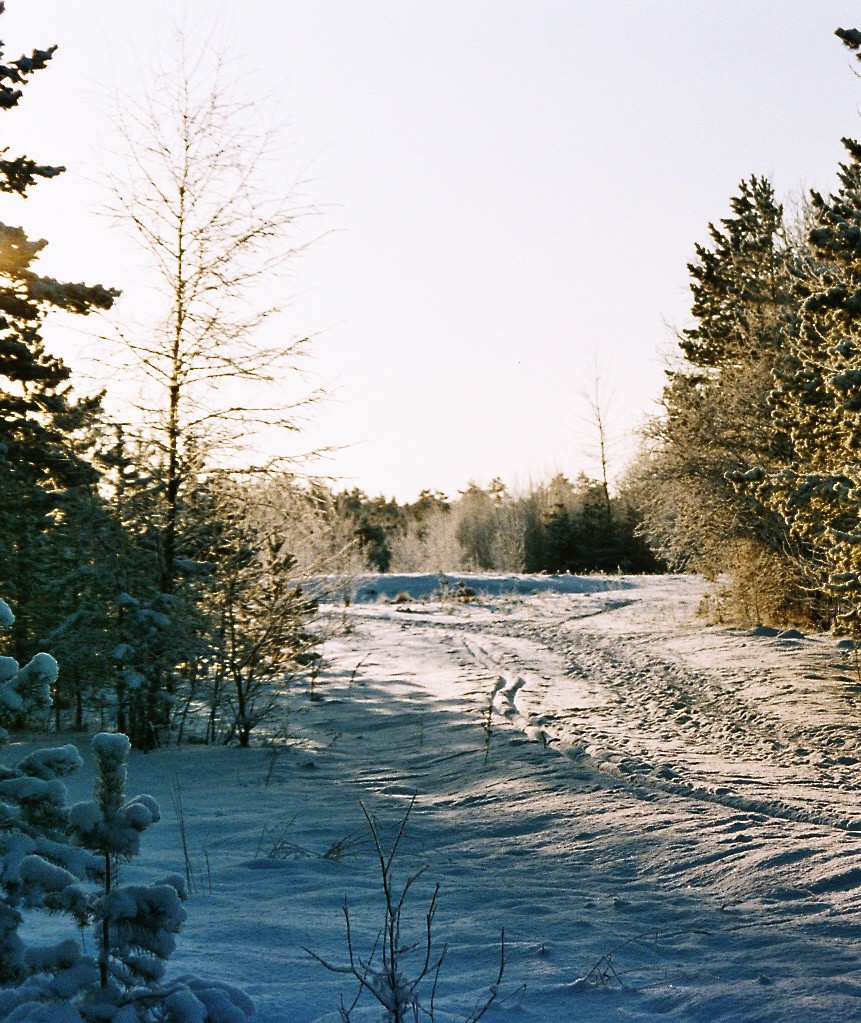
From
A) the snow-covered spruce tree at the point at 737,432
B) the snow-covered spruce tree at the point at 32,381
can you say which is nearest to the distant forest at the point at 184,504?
the snow-covered spruce tree at the point at 32,381

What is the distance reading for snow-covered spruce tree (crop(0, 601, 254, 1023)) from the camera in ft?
10.3

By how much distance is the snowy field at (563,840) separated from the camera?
4.10m

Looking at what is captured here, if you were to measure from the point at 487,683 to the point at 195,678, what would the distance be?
4668 millimetres

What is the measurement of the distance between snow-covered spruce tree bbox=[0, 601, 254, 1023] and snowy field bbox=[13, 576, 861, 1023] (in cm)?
58

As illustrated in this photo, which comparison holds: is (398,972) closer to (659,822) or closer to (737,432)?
(659,822)

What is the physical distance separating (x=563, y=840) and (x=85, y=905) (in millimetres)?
3974

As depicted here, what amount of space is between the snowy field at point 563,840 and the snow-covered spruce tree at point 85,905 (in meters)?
0.58

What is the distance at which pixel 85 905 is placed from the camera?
320 cm

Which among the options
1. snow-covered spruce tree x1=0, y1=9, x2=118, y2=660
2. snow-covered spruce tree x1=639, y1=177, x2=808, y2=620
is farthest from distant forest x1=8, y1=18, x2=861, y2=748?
snow-covered spruce tree x1=639, y1=177, x2=808, y2=620


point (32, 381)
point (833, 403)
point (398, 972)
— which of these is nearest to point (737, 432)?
point (833, 403)

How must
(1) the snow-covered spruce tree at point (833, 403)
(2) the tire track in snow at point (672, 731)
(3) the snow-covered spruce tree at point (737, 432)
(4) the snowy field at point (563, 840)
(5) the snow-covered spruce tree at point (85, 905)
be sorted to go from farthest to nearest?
1. (3) the snow-covered spruce tree at point (737, 432)
2. (1) the snow-covered spruce tree at point (833, 403)
3. (2) the tire track in snow at point (672, 731)
4. (4) the snowy field at point (563, 840)
5. (5) the snow-covered spruce tree at point (85, 905)

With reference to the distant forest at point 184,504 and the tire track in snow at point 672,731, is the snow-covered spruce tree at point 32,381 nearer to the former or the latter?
the distant forest at point 184,504

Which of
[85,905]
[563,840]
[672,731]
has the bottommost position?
[563,840]

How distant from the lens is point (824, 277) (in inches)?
442
